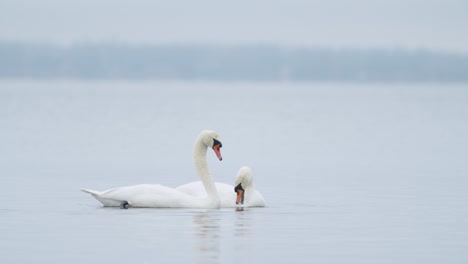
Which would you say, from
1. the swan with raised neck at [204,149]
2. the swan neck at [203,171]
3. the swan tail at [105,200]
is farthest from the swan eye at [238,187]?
the swan tail at [105,200]

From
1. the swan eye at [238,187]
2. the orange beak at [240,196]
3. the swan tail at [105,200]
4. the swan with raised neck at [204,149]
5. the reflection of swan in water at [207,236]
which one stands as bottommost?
the reflection of swan in water at [207,236]

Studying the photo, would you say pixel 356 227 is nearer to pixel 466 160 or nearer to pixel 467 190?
pixel 467 190

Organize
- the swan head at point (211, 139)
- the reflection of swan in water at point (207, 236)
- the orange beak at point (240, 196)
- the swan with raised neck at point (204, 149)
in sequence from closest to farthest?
1. the reflection of swan in water at point (207, 236)
2. the orange beak at point (240, 196)
3. the swan with raised neck at point (204, 149)
4. the swan head at point (211, 139)

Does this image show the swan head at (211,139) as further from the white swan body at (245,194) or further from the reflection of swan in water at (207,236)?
the reflection of swan in water at (207,236)

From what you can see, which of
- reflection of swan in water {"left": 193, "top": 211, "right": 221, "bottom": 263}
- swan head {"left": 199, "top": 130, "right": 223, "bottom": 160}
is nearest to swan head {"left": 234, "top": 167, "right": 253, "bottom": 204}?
swan head {"left": 199, "top": 130, "right": 223, "bottom": 160}

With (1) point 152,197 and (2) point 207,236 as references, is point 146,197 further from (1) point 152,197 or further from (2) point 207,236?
(2) point 207,236

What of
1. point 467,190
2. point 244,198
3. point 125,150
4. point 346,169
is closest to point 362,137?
point 125,150

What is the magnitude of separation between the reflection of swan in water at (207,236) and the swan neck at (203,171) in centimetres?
57

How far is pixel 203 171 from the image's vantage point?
63.1 feet

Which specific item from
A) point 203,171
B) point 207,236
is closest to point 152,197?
point 203,171

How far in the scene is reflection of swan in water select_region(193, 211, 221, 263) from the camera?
14.3 m

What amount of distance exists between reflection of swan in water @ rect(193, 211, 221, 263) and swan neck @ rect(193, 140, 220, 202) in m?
0.57

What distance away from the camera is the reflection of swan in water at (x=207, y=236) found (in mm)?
14273

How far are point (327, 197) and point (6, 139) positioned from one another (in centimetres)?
1588
